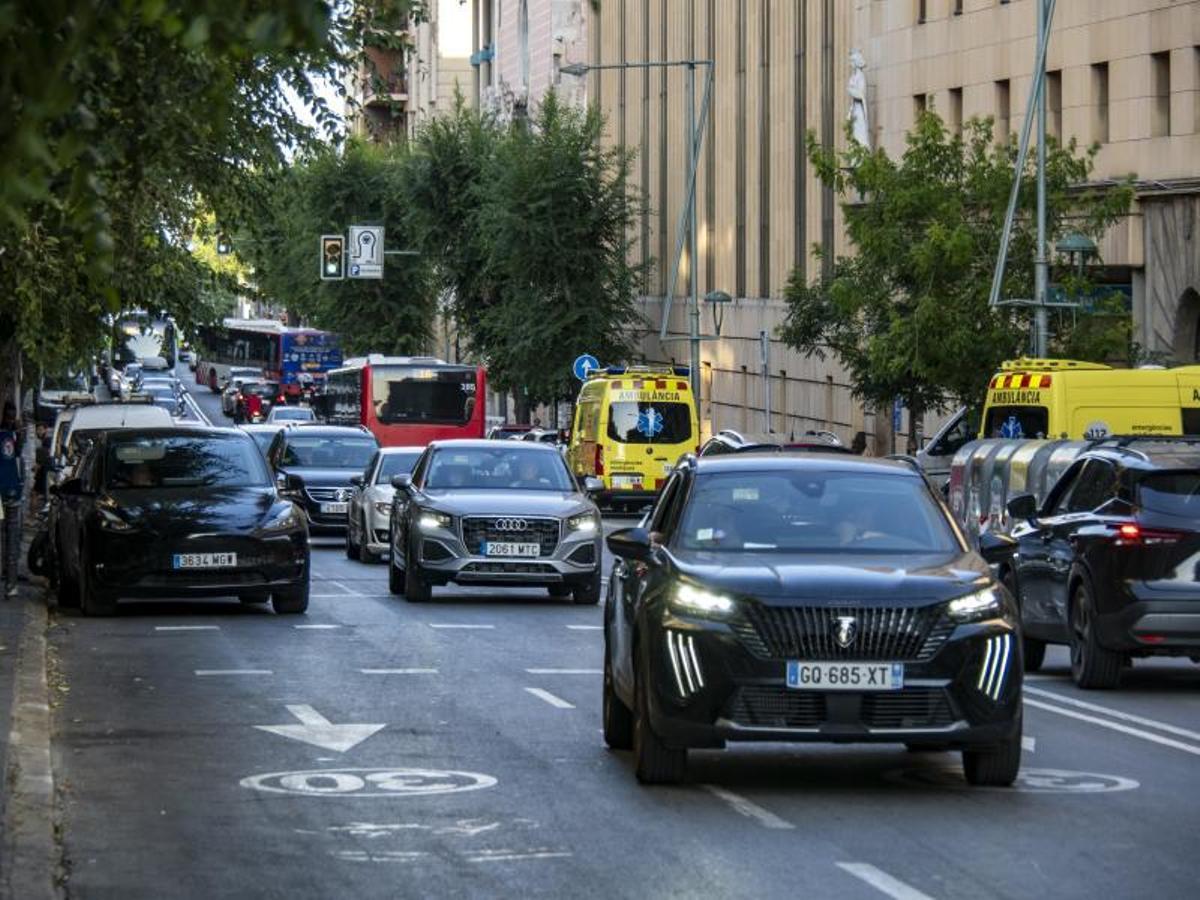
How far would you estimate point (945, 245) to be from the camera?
145 ft

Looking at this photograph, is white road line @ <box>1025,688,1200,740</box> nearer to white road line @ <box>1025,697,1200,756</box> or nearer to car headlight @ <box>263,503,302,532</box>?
white road line @ <box>1025,697,1200,756</box>

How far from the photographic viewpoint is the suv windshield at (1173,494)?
1833cm

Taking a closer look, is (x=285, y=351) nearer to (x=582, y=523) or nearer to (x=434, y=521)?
(x=582, y=523)

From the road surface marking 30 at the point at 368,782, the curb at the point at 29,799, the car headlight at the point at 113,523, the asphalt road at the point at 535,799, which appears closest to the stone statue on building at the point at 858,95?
the car headlight at the point at 113,523

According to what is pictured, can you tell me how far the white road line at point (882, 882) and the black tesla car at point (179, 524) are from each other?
1475 cm

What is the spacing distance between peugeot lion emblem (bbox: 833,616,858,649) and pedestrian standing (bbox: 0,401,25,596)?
15.9m

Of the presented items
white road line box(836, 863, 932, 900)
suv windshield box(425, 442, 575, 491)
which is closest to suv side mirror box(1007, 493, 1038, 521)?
white road line box(836, 863, 932, 900)

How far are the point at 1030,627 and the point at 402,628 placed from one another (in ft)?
20.1

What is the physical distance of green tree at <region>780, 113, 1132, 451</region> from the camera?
147ft

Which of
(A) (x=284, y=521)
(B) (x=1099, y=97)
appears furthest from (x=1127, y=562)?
(B) (x=1099, y=97)

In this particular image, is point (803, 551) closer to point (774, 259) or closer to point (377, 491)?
point (377, 491)

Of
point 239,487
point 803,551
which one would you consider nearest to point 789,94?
point 239,487

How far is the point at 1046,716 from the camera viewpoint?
659 inches

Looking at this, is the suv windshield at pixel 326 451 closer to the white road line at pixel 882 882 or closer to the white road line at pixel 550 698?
the white road line at pixel 550 698
